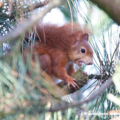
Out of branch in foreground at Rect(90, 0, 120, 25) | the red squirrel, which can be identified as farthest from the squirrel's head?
branch in foreground at Rect(90, 0, 120, 25)

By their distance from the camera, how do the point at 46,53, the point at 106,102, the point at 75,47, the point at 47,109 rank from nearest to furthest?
the point at 47,109
the point at 106,102
the point at 46,53
the point at 75,47

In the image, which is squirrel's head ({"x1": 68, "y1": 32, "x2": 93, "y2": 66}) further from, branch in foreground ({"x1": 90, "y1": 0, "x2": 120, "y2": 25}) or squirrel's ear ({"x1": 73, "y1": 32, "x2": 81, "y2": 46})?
branch in foreground ({"x1": 90, "y1": 0, "x2": 120, "y2": 25})

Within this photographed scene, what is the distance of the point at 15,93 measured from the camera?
1.72 feet

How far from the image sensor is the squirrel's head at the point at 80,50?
1.78 meters

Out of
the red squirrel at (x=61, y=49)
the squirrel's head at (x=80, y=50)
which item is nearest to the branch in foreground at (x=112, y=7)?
the red squirrel at (x=61, y=49)

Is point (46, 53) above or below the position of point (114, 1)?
below

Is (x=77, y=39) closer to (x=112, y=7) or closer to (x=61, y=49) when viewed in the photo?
(x=61, y=49)

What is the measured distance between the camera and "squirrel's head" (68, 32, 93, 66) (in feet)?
5.85

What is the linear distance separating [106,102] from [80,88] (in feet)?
1.14

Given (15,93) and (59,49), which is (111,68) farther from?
(59,49)

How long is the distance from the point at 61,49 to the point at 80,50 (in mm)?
173

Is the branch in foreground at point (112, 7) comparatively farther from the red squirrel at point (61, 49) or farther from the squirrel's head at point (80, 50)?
the squirrel's head at point (80, 50)

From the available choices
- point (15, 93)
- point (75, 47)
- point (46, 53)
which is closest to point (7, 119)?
point (15, 93)

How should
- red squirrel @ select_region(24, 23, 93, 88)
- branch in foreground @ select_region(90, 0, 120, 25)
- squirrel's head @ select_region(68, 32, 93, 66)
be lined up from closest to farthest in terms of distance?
1. branch in foreground @ select_region(90, 0, 120, 25)
2. red squirrel @ select_region(24, 23, 93, 88)
3. squirrel's head @ select_region(68, 32, 93, 66)
